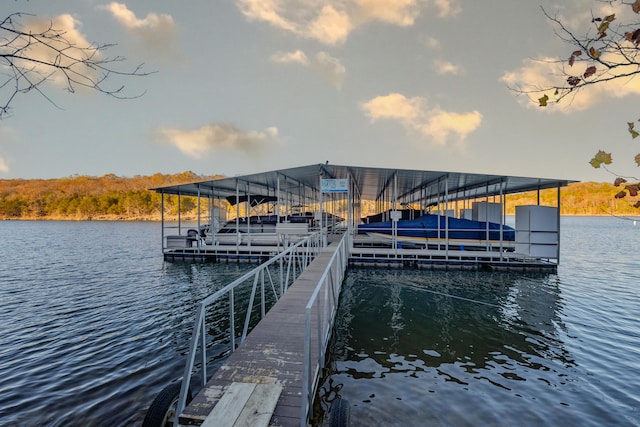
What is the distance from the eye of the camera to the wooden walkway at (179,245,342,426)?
3.17 metres

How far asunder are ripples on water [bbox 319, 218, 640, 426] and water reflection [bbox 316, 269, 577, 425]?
2 cm

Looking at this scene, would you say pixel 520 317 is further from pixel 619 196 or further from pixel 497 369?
pixel 619 196

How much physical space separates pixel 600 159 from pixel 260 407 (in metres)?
3.28

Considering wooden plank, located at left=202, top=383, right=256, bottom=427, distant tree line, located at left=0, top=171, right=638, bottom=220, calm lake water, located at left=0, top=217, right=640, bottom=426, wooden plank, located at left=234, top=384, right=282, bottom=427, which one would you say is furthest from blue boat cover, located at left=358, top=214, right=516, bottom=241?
distant tree line, located at left=0, top=171, right=638, bottom=220

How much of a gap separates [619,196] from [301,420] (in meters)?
2.99

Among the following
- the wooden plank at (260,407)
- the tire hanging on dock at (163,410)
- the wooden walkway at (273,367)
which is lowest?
the tire hanging on dock at (163,410)

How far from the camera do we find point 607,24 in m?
1.49

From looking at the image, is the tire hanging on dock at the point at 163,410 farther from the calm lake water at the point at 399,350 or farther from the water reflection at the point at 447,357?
the water reflection at the point at 447,357

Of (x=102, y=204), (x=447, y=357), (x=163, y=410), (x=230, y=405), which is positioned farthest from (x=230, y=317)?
(x=102, y=204)

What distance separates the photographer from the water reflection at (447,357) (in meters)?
4.61

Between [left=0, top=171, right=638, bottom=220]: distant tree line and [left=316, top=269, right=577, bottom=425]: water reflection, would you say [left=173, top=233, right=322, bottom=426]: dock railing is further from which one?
[left=0, top=171, right=638, bottom=220]: distant tree line

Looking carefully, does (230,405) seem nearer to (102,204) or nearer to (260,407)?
(260,407)

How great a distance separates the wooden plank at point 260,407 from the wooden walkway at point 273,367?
0.10 meters

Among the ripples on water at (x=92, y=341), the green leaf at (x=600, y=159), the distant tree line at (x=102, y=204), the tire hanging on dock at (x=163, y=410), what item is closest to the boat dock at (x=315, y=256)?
the tire hanging on dock at (x=163, y=410)
